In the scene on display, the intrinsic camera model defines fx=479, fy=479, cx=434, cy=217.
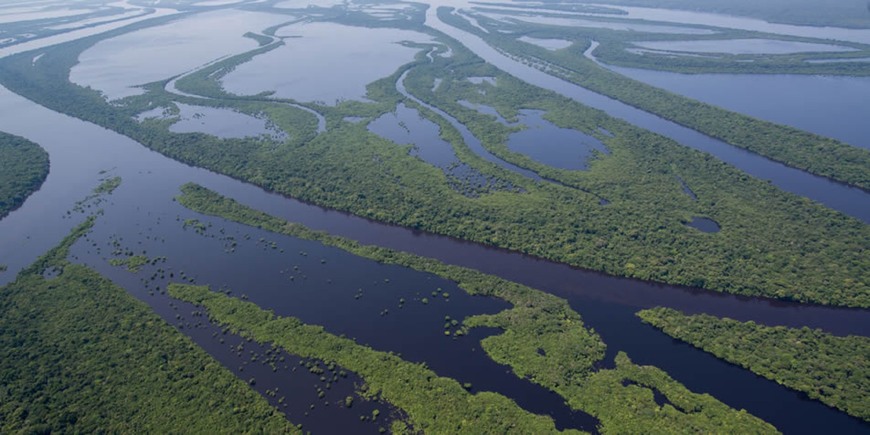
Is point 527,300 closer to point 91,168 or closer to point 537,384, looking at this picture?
point 537,384

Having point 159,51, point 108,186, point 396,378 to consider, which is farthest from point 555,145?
point 159,51

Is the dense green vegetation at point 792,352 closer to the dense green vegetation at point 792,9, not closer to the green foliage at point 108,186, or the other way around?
the green foliage at point 108,186

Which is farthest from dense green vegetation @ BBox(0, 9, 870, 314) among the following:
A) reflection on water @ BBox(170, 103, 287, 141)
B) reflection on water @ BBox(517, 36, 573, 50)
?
reflection on water @ BBox(517, 36, 573, 50)

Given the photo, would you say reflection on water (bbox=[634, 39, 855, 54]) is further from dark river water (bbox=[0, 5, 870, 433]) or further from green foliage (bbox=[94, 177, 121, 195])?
green foliage (bbox=[94, 177, 121, 195])

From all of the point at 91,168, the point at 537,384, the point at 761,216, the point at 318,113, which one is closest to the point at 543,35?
the point at 318,113

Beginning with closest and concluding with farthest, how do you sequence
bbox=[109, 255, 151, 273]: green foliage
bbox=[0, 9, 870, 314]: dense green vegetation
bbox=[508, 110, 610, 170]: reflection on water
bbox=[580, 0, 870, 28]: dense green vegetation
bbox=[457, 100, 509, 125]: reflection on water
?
bbox=[0, 9, 870, 314]: dense green vegetation
bbox=[109, 255, 151, 273]: green foliage
bbox=[508, 110, 610, 170]: reflection on water
bbox=[457, 100, 509, 125]: reflection on water
bbox=[580, 0, 870, 28]: dense green vegetation

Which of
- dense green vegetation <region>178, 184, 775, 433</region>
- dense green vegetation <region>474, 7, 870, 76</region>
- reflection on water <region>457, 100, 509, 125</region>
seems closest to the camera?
dense green vegetation <region>178, 184, 775, 433</region>
